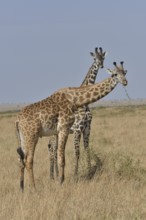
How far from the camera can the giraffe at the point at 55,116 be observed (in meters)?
9.62

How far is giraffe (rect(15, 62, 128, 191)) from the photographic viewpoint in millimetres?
9625

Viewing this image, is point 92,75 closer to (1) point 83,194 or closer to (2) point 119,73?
(2) point 119,73

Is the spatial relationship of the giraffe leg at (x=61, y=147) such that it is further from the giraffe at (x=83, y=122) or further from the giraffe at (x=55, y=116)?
the giraffe at (x=83, y=122)

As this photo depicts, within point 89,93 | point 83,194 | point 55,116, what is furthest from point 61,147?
point 83,194

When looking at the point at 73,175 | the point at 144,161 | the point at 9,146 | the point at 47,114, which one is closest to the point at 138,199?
the point at 47,114

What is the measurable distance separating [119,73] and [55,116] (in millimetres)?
1282

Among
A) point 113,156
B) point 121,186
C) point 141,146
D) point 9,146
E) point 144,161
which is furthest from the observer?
point 9,146

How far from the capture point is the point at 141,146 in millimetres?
16625

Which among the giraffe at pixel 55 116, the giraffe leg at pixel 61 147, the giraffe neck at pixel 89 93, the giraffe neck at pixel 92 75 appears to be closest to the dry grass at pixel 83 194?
the giraffe leg at pixel 61 147

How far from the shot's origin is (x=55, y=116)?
983 centimetres

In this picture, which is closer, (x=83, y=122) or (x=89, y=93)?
(x=89, y=93)

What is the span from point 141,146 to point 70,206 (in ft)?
30.4

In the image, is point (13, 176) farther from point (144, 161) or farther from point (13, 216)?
point (13, 216)

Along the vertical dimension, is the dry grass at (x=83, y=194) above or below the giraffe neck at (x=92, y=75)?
below
